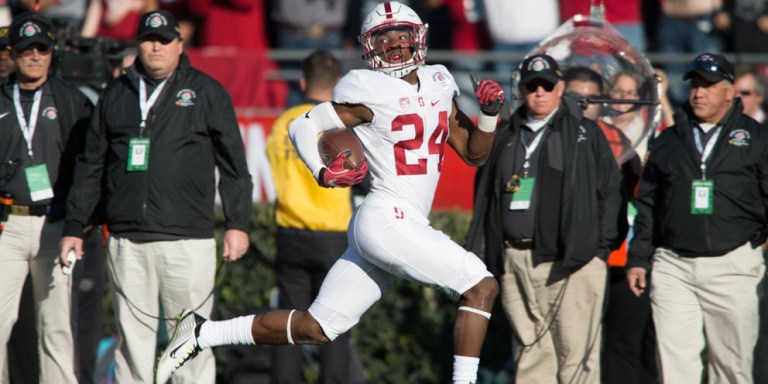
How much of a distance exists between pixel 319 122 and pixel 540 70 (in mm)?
1871

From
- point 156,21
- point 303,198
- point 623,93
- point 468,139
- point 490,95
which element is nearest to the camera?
point 490,95

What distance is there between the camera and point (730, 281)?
7332 mm

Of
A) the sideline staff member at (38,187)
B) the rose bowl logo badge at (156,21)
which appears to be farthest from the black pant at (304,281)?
the rose bowl logo badge at (156,21)

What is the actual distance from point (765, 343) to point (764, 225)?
4.14 feet

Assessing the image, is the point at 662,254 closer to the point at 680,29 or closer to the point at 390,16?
the point at 390,16

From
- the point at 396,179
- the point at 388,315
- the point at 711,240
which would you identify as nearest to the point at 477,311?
the point at 396,179

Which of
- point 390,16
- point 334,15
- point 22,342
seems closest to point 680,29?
point 334,15

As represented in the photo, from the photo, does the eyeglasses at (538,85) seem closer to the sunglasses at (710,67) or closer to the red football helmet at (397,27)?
the sunglasses at (710,67)

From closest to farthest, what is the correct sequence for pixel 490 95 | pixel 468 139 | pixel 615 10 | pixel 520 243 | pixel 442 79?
pixel 490 95, pixel 442 79, pixel 468 139, pixel 520 243, pixel 615 10

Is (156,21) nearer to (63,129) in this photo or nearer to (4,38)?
(63,129)

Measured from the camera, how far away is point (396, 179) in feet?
A: 20.8

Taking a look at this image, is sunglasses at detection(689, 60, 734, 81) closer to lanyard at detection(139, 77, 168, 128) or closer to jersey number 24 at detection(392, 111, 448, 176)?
jersey number 24 at detection(392, 111, 448, 176)

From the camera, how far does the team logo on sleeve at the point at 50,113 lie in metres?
7.75

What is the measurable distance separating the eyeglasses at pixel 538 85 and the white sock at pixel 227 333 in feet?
7.62
